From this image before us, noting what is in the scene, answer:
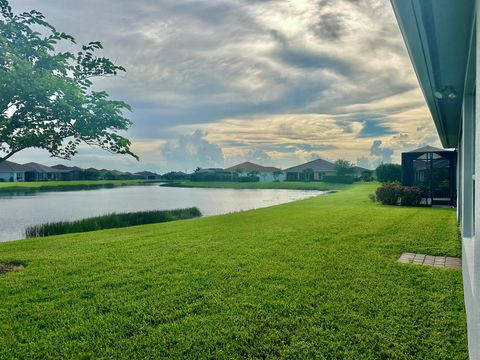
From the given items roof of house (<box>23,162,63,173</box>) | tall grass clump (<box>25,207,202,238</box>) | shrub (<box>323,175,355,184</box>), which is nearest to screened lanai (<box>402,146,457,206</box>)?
tall grass clump (<box>25,207,202,238</box>)

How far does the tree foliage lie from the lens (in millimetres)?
5641

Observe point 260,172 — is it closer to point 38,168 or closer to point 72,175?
point 72,175

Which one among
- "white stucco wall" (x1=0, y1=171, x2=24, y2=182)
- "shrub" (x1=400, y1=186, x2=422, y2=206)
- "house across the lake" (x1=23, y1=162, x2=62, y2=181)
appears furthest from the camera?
"house across the lake" (x1=23, y1=162, x2=62, y2=181)

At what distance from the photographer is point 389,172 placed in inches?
1127

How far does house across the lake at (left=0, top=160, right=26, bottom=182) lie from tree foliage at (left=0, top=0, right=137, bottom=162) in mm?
65205

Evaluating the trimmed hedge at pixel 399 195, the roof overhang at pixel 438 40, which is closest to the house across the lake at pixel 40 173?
the trimmed hedge at pixel 399 195

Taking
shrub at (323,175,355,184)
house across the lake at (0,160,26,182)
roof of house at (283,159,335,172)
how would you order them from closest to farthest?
shrub at (323,175,355,184) < house across the lake at (0,160,26,182) < roof of house at (283,159,335,172)

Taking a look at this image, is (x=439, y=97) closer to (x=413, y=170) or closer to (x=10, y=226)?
(x=413, y=170)

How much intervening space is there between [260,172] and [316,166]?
15936 mm

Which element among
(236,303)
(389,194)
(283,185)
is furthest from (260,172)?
(236,303)

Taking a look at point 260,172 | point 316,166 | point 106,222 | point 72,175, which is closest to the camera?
point 106,222

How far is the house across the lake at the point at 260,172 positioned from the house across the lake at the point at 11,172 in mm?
40742

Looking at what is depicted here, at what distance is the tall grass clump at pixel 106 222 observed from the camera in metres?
12.6

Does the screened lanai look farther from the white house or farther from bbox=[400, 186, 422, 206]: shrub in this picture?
the white house
